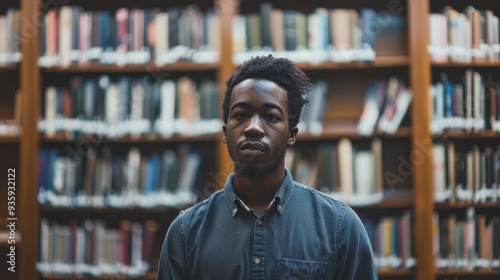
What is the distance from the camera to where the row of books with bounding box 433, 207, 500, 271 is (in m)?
2.87

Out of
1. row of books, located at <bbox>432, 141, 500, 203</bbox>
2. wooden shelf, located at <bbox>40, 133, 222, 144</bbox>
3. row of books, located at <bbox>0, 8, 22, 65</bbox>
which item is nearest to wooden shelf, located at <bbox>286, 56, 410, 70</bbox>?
row of books, located at <bbox>432, 141, 500, 203</bbox>

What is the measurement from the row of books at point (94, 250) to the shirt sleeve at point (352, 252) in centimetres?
193

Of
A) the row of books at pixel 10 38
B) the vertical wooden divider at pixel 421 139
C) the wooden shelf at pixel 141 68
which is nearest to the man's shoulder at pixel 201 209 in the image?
the wooden shelf at pixel 141 68

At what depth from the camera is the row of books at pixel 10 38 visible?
9.80 feet

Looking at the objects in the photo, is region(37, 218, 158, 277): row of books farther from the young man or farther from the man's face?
the man's face

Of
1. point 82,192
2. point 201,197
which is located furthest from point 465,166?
point 82,192

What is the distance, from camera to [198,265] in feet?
3.84

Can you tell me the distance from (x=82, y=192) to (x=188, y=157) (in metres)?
0.57

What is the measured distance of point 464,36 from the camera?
295 centimetres

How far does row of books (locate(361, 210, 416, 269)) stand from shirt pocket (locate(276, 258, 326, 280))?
1.84 m

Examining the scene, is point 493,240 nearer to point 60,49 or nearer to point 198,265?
point 198,265

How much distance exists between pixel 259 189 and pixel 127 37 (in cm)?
198

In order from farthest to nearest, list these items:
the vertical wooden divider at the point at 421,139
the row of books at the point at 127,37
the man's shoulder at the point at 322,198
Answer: the row of books at the point at 127,37 < the vertical wooden divider at the point at 421,139 < the man's shoulder at the point at 322,198

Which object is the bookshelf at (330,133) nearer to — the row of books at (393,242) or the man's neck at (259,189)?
the row of books at (393,242)
